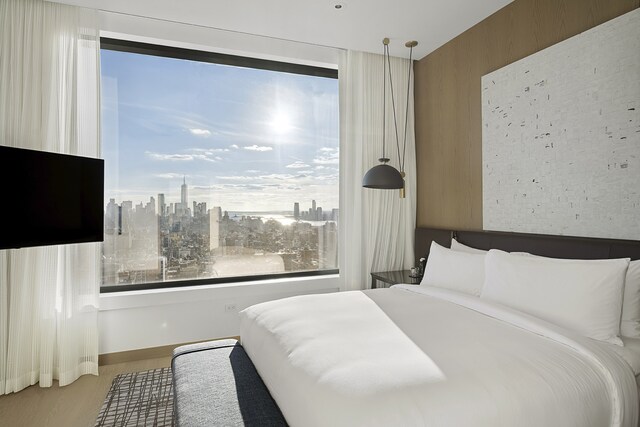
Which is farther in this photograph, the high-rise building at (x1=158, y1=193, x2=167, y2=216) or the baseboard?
the high-rise building at (x1=158, y1=193, x2=167, y2=216)

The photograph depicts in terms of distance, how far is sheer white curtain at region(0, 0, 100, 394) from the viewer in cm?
267

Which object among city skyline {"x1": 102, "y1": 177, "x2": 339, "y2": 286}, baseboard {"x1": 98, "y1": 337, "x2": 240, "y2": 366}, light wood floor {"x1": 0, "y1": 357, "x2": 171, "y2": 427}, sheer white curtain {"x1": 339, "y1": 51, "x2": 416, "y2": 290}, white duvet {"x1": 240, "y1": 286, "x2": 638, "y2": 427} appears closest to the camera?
white duvet {"x1": 240, "y1": 286, "x2": 638, "y2": 427}

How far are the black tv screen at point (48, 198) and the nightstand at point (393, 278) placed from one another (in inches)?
94.1

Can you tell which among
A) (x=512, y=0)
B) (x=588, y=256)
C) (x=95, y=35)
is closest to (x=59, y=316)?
(x=95, y=35)

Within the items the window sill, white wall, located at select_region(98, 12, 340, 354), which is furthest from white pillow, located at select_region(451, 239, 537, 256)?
white wall, located at select_region(98, 12, 340, 354)

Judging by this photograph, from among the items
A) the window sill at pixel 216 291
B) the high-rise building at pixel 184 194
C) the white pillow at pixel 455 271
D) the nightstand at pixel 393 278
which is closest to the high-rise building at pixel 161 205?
the high-rise building at pixel 184 194

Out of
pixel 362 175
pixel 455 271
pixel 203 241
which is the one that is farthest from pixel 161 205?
→ pixel 455 271

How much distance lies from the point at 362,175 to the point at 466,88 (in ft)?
4.05

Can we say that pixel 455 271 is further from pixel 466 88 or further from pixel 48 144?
pixel 48 144

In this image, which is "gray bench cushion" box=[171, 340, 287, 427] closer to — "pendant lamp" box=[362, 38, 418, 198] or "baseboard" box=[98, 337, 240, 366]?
"baseboard" box=[98, 337, 240, 366]

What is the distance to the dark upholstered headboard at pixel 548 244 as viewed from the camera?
2.06m

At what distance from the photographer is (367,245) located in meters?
3.79

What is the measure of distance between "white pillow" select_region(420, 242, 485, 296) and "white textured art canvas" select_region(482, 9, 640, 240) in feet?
1.58

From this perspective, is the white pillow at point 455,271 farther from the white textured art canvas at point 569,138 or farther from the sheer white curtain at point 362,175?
the sheer white curtain at point 362,175
